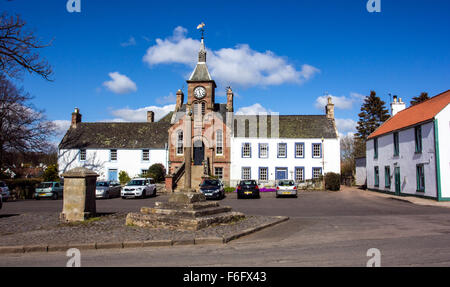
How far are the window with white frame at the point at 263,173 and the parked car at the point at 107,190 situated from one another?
16.8 m

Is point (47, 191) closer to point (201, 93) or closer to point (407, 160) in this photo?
point (201, 93)

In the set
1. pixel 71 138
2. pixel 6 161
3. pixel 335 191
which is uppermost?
pixel 71 138

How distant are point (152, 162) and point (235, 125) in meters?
11.8

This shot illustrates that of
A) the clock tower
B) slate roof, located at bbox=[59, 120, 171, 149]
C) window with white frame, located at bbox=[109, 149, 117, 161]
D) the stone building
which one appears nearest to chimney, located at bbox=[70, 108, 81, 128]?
slate roof, located at bbox=[59, 120, 171, 149]

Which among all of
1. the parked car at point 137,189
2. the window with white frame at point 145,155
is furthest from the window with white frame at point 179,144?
the parked car at point 137,189

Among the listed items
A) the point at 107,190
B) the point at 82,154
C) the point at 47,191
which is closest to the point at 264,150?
the point at 107,190

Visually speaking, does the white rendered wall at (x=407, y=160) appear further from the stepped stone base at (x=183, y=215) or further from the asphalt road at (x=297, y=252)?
the stepped stone base at (x=183, y=215)

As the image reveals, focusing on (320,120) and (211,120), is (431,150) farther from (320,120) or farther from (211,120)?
(211,120)

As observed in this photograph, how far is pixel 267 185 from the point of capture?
37.5 metres

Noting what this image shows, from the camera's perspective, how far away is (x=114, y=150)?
42.9m

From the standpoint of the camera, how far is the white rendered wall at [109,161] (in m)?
42.0

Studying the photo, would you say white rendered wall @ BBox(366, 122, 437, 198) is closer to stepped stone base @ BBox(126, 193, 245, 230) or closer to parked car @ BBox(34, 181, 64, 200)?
stepped stone base @ BBox(126, 193, 245, 230)
